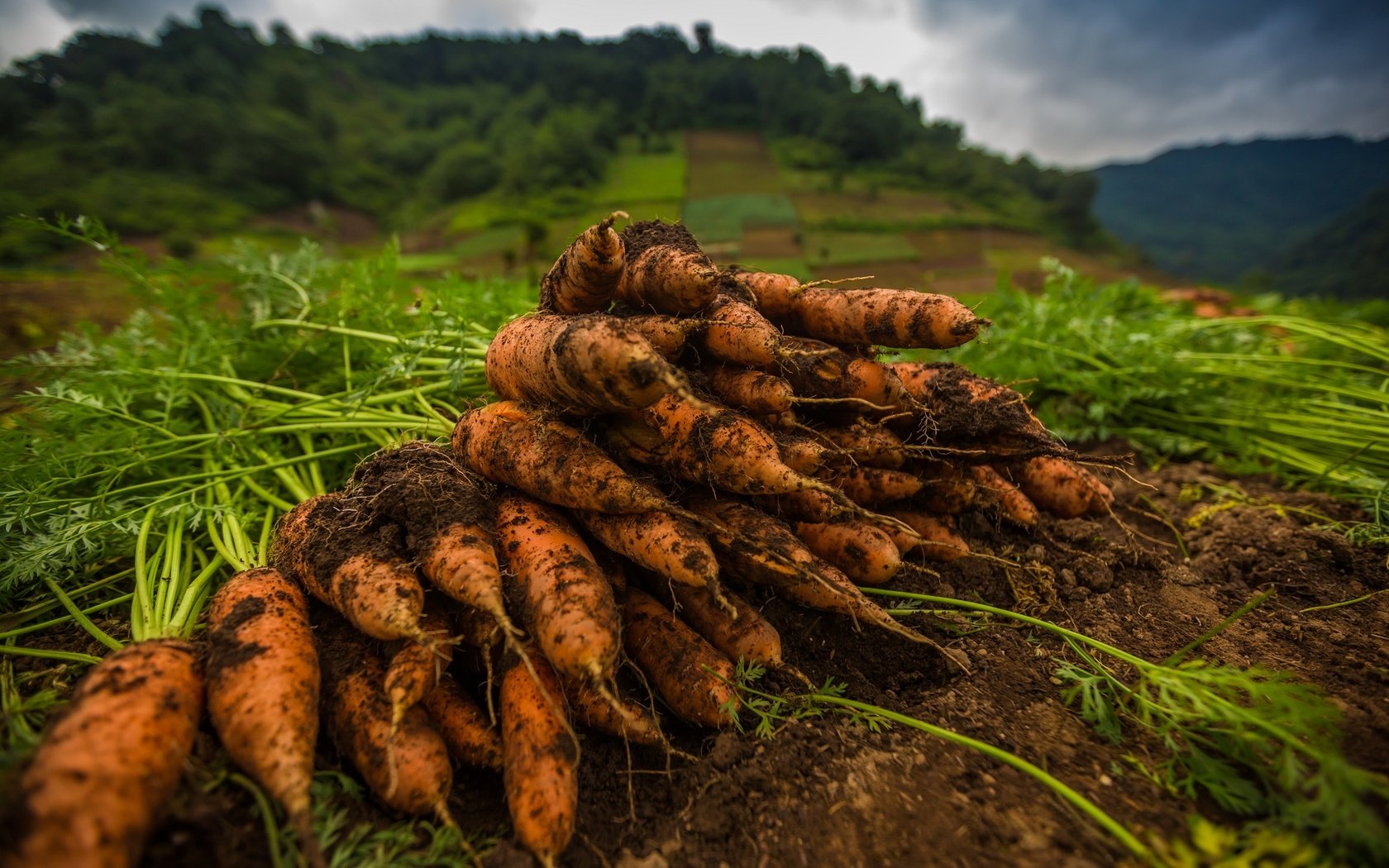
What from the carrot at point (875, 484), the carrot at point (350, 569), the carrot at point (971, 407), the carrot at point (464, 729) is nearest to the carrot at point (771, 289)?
the carrot at point (971, 407)

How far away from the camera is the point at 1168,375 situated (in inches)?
153

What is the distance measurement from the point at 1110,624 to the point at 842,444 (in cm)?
132

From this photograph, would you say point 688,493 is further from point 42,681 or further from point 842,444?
point 42,681

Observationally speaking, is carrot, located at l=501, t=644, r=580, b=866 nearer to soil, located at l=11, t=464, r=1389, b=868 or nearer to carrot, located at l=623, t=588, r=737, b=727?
soil, located at l=11, t=464, r=1389, b=868

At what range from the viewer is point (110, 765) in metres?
1.26

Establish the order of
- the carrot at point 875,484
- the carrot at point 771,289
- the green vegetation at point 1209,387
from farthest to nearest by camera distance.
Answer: the green vegetation at point 1209,387, the carrot at point 771,289, the carrot at point 875,484

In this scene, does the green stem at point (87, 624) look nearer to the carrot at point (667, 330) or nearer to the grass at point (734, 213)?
the carrot at point (667, 330)

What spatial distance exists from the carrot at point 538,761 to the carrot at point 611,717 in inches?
2.8

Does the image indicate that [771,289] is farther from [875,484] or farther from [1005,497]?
[1005,497]

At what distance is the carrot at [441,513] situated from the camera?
6.00ft

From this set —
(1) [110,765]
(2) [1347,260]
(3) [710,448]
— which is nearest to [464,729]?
(1) [110,765]

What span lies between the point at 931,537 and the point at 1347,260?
44.2 metres

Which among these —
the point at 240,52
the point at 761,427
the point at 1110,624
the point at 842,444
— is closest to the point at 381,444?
the point at 761,427

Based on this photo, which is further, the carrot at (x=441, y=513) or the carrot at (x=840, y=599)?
the carrot at (x=840, y=599)
